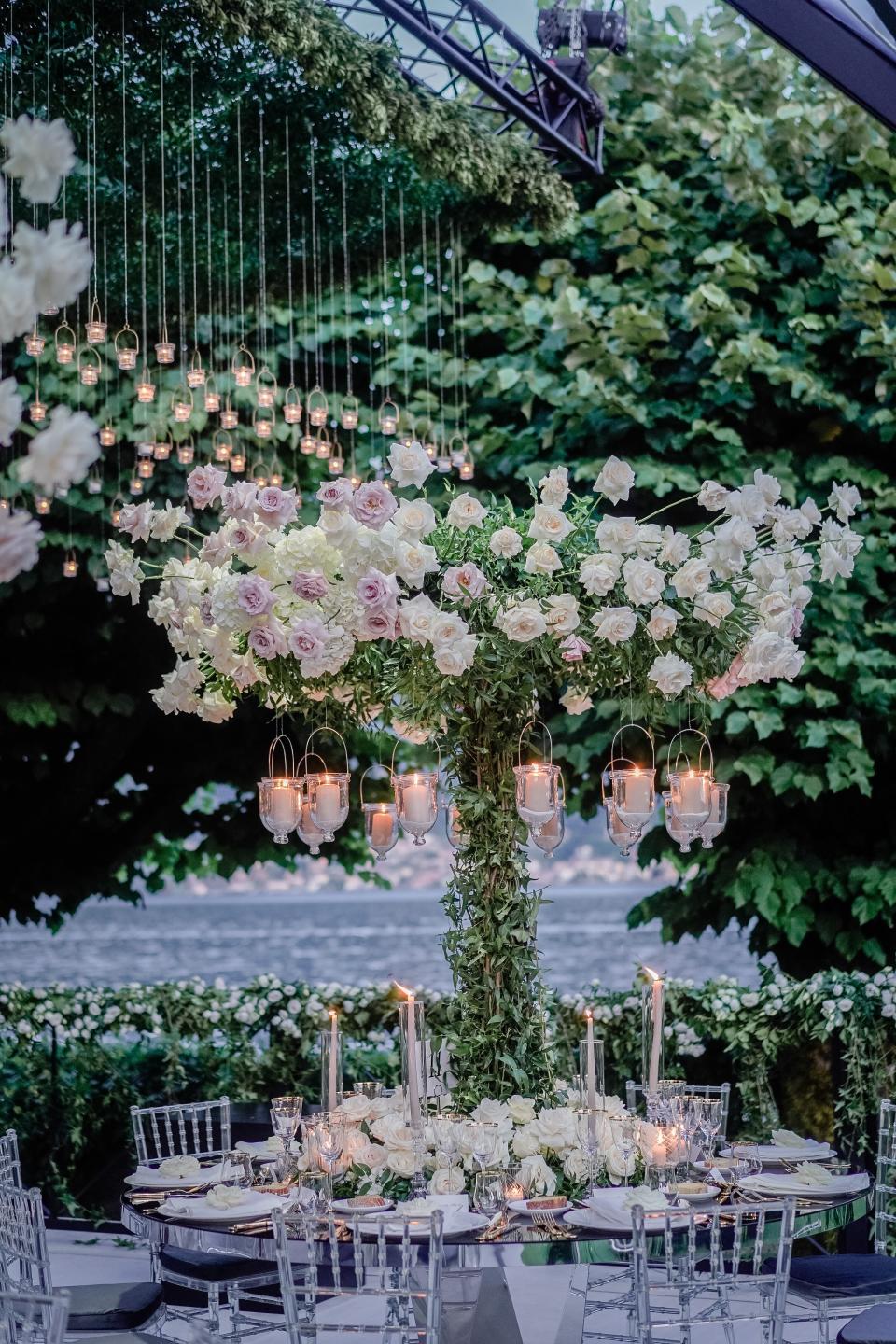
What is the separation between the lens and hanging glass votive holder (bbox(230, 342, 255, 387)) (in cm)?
667

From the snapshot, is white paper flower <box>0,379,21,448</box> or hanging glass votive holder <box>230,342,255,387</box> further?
hanging glass votive holder <box>230,342,255,387</box>

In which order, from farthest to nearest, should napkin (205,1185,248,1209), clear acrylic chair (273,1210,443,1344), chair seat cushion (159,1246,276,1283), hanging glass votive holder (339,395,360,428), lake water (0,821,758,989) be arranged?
lake water (0,821,758,989) → hanging glass votive holder (339,395,360,428) → chair seat cushion (159,1246,276,1283) → napkin (205,1185,248,1209) → clear acrylic chair (273,1210,443,1344)

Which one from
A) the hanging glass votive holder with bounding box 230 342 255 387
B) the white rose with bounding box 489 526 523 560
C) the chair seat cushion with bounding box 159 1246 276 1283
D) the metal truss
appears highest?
the metal truss

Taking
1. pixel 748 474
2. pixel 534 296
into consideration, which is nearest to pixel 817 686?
pixel 748 474

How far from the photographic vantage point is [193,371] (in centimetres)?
621

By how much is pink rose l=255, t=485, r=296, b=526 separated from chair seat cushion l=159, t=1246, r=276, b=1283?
223cm

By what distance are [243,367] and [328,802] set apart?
310cm

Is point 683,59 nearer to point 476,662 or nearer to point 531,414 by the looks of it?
point 531,414

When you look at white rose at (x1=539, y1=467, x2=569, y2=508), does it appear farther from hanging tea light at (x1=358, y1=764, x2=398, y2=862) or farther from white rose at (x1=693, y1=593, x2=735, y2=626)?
hanging tea light at (x1=358, y1=764, x2=398, y2=862)

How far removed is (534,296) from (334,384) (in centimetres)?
115

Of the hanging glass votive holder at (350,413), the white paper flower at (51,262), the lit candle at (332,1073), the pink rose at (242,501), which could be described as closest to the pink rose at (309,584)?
the pink rose at (242,501)

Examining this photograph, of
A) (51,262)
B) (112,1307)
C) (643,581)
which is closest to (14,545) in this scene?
(51,262)

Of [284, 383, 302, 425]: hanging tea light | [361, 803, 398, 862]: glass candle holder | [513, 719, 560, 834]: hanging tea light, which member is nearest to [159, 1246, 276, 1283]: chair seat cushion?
[361, 803, 398, 862]: glass candle holder

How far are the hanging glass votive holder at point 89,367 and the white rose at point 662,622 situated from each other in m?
3.09
